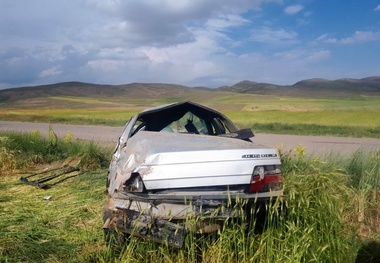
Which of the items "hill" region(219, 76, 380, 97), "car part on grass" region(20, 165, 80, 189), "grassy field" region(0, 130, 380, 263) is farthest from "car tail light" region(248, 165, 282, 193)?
"hill" region(219, 76, 380, 97)

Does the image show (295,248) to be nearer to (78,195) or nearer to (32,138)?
(78,195)

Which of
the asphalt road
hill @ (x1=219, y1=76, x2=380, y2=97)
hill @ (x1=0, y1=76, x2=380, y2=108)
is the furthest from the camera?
hill @ (x1=219, y1=76, x2=380, y2=97)

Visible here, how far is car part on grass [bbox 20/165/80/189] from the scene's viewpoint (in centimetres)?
738

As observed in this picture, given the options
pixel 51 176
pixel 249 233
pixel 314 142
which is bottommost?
pixel 314 142

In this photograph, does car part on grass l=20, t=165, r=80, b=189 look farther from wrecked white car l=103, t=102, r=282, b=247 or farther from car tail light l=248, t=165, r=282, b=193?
car tail light l=248, t=165, r=282, b=193

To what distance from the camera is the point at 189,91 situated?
12581 centimetres

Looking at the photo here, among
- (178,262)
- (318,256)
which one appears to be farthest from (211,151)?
(318,256)

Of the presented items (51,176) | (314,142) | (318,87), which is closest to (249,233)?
(51,176)

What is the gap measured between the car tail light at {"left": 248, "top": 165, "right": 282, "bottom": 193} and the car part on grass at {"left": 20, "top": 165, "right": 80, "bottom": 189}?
500 cm

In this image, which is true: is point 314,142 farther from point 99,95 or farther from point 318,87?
point 318,87

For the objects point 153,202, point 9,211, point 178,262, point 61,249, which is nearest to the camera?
point 153,202

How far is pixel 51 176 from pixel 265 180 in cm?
602

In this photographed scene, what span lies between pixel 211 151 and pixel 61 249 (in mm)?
1884

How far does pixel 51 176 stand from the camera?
820 cm
